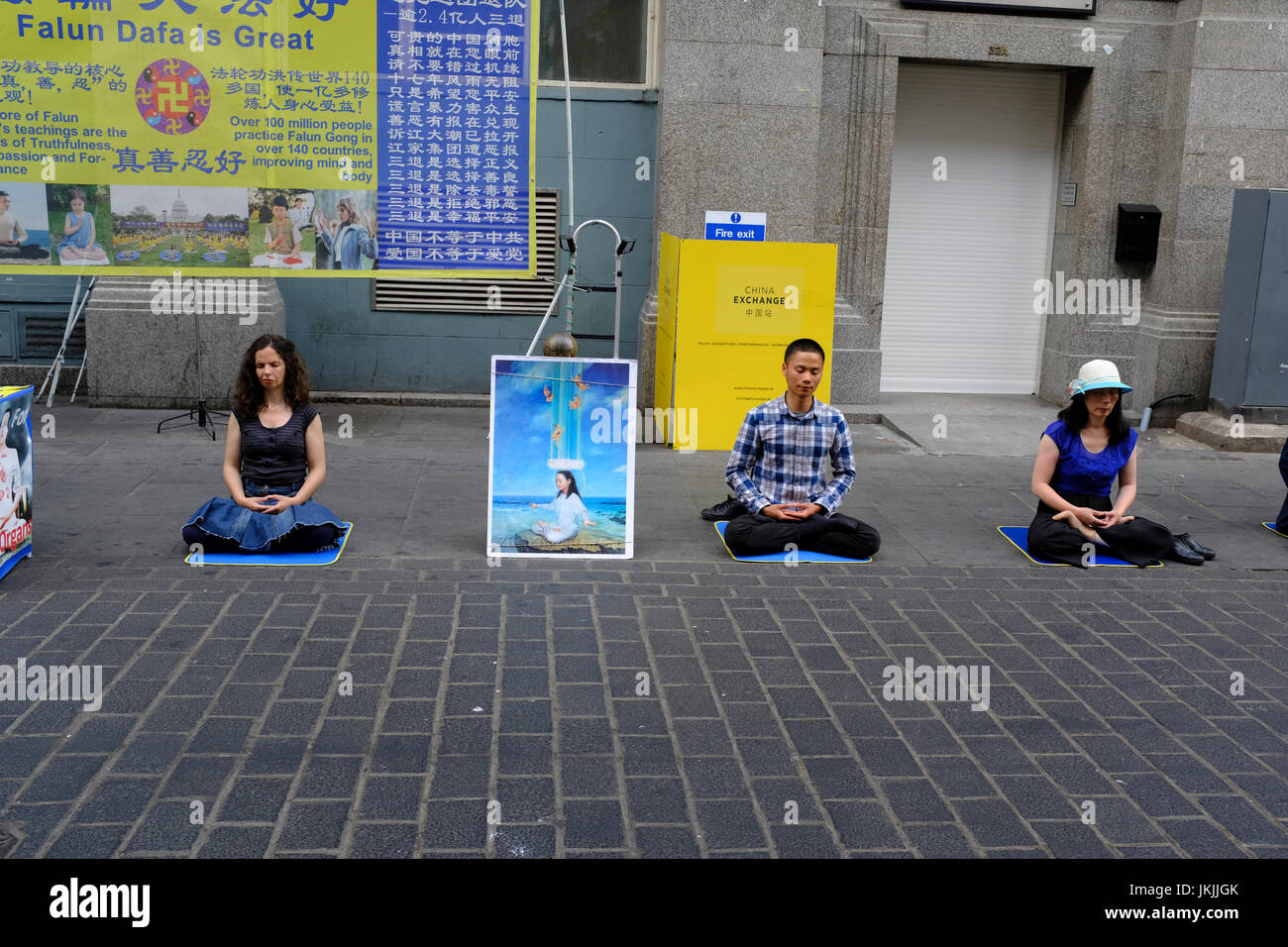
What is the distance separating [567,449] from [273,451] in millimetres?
1680

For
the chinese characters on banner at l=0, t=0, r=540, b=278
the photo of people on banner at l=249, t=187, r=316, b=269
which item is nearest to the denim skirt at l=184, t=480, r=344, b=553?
the chinese characters on banner at l=0, t=0, r=540, b=278

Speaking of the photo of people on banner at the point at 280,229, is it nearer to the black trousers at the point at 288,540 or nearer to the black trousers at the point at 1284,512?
the black trousers at the point at 288,540

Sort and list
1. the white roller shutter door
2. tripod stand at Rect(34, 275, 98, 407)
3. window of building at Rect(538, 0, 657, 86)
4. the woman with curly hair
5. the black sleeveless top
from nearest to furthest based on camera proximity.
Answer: the woman with curly hair
the black sleeveless top
tripod stand at Rect(34, 275, 98, 407)
window of building at Rect(538, 0, 657, 86)
the white roller shutter door

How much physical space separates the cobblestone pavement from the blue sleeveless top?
571mm

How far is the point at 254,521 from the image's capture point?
722 cm

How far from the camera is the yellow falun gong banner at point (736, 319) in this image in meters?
10.3

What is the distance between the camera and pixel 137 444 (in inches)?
394

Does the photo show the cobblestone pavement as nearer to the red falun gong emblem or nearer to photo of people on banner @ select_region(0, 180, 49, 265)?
photo of people on banner @ select_region(0, 180, 49, 265)

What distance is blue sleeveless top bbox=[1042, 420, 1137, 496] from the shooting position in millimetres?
7719

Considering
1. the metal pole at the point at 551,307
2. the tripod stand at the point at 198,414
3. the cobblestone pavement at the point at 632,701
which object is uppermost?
the metal pole at the point at 551,307

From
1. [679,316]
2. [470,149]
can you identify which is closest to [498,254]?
[470,149]

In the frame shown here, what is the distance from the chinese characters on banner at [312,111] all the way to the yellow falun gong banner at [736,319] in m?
2.38

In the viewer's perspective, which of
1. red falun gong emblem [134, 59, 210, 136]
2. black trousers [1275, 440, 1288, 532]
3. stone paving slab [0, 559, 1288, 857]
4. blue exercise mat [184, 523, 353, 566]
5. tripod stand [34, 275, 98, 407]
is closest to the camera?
stone paving slab [0, 559, 1288, 857]

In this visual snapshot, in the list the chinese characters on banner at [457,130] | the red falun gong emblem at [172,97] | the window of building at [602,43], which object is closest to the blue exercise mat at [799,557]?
the chinese characters on banner at [457,130]
